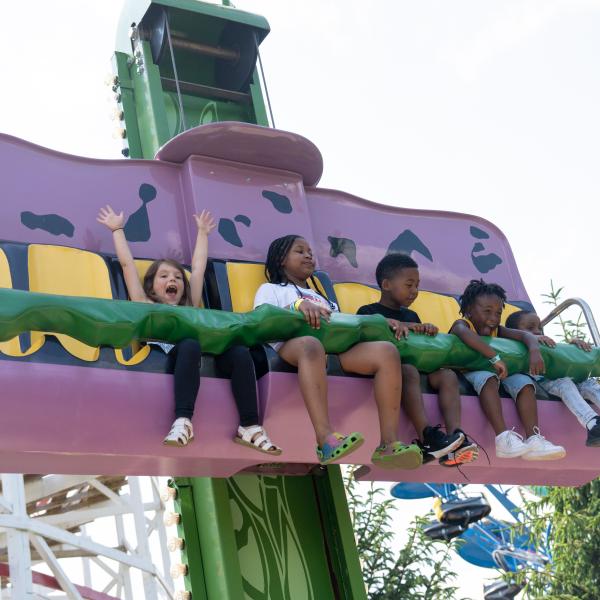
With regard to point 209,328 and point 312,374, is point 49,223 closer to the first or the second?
point 209,328

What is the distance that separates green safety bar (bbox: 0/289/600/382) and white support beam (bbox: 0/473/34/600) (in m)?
6.79

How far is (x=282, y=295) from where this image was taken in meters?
4.49

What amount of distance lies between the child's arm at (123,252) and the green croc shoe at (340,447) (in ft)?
4.06

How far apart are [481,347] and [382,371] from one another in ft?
2.35

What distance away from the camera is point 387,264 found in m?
4.89

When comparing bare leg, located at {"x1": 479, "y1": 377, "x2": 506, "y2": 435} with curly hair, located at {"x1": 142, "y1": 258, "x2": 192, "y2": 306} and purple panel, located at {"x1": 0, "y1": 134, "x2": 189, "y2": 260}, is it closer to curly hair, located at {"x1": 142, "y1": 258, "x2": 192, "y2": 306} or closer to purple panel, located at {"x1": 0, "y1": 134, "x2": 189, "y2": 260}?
curly hair, located at {"x1": 142, "y1": 258, "x2": 192, "y2": 306}

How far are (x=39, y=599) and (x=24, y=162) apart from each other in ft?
24.5

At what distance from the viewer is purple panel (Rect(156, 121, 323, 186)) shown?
17.0 feet

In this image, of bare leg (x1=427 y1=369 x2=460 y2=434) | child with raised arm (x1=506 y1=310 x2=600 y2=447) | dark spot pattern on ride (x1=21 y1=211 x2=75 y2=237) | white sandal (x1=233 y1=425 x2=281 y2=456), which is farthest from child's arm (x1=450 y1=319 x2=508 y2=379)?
dark spot pattern on ride (x1=21 y1=211 x2=75 y2=237)

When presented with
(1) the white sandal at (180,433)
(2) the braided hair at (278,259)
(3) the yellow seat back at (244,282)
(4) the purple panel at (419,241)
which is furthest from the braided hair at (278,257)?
(1) the white sandal at (180,433)

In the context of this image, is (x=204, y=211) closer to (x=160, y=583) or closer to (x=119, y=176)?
(x=119, y=176)

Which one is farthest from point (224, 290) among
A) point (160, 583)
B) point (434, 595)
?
point (160, 583)

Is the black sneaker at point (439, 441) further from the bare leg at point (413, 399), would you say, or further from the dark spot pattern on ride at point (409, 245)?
the dark spot pattern on ride at point (409, 245)

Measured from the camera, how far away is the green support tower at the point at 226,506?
4.89m
